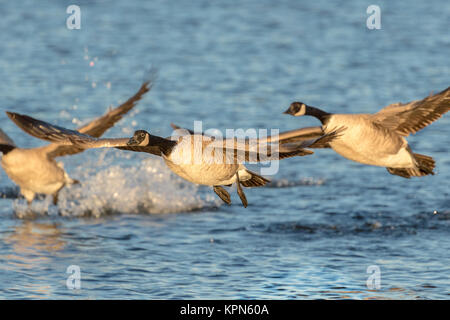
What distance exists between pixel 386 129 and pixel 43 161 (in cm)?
528

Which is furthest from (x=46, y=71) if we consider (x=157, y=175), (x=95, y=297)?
(x=95, y=297)

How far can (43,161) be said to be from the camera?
12484 mm

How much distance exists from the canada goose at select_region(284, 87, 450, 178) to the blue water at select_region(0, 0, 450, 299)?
4.37 feet

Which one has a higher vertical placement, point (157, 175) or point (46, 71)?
point (46, 71)

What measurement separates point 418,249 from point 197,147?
3.89 meters

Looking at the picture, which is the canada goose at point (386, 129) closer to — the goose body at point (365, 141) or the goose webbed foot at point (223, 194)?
the goose body at point (365, 141)

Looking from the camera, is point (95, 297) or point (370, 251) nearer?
point (95, 297)

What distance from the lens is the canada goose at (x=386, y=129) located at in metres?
9.18

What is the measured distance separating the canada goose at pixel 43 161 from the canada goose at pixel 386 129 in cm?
325

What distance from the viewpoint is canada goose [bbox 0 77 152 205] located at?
1206 cm

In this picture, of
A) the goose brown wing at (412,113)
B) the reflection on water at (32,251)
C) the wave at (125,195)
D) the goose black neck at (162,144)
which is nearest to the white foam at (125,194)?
the wave at (125,195)

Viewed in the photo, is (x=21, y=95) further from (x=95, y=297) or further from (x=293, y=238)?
(x=95, y=297)

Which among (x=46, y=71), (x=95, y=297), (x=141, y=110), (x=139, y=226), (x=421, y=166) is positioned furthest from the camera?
(x=46, y=71)

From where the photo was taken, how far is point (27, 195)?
41.9 ft
